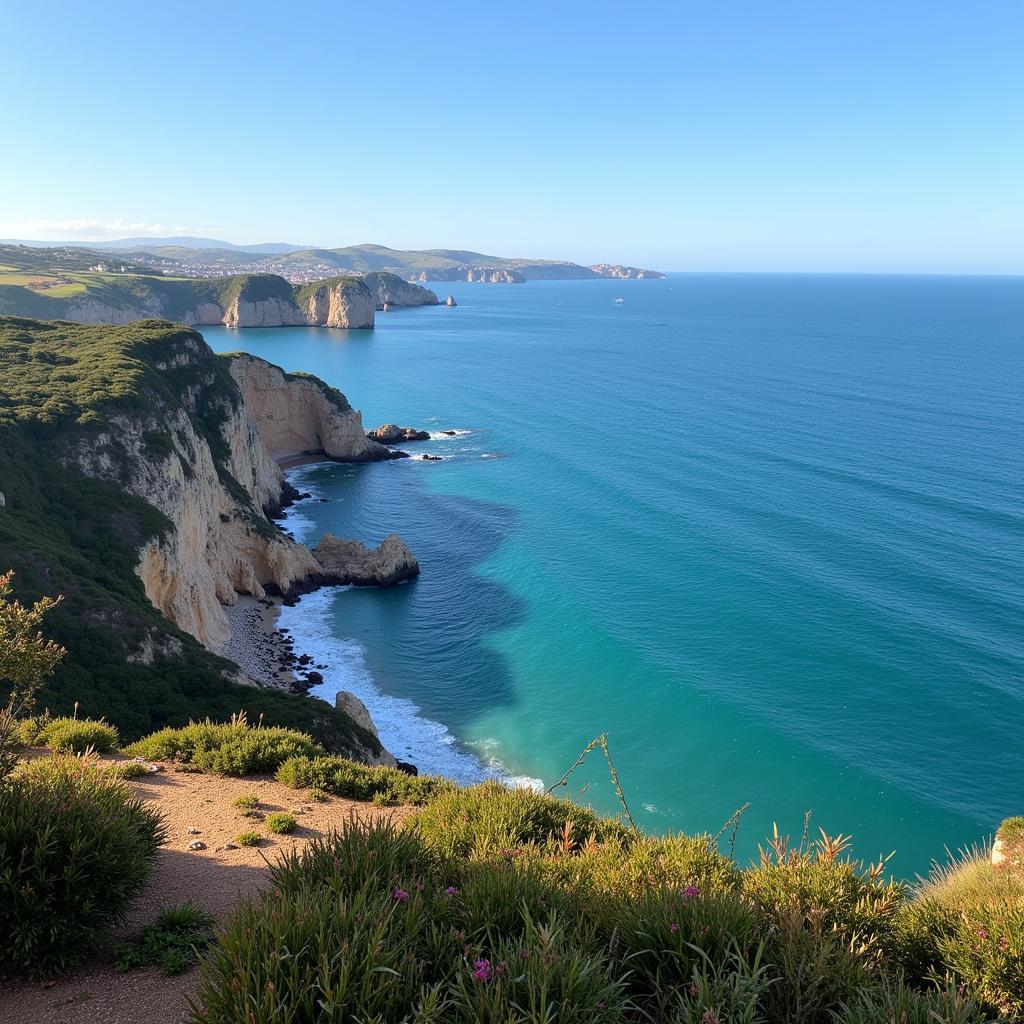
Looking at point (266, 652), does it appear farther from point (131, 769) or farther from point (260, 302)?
point (260, 302)

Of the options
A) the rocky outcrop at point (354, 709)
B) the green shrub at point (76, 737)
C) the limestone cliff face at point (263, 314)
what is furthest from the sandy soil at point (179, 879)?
the limestone cliff face at point (263, 314)

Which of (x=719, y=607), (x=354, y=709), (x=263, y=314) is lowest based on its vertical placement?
(x=354, y=709)

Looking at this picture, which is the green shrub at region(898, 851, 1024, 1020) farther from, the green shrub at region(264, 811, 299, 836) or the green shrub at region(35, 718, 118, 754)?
the green shrub at region(35, 718, 118, 754)

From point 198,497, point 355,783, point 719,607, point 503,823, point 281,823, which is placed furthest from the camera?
point 198,497

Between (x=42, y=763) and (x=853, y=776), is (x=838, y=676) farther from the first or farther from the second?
(x=42, y=763)

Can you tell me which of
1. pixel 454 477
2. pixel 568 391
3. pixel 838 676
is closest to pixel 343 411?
pixel 454 477

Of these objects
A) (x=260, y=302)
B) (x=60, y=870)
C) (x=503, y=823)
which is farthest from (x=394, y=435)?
(x=260, y=302)

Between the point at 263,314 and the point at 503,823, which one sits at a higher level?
the point at 263,314
